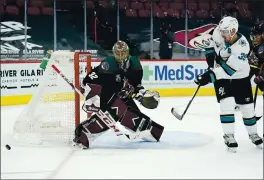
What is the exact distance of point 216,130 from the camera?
4.22 meters

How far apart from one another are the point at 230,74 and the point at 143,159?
820mm

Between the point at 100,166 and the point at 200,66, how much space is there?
494 centimetres

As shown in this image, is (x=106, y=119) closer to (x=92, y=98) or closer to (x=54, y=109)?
(x=92, y=98)

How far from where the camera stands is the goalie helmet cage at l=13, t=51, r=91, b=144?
3.62m

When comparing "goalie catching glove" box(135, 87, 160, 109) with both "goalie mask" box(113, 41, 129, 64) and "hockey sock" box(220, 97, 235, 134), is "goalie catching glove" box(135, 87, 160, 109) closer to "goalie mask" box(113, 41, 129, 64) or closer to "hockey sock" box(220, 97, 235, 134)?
"goalie mask" box(113, 41, 129, 64)

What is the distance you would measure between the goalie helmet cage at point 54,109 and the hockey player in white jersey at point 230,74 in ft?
3.64

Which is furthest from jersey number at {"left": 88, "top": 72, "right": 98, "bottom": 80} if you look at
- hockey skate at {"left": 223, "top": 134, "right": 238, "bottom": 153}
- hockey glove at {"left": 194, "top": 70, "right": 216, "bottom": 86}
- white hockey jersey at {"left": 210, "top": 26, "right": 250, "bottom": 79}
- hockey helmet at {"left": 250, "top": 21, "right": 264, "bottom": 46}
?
hockey helmet at {"left": 250, "top": 21, "right": 264, "bottom": 46}

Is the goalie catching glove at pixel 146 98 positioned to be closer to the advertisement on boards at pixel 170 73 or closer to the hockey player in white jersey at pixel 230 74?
the hockey player in white jersey at pixel 230 74

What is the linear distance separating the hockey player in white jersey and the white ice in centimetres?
26

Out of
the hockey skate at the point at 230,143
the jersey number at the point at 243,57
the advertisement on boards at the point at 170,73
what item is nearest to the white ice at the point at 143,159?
the hockey skate at the point at 230,143

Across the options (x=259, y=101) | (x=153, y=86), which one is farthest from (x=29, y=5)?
(x=259, y=101)

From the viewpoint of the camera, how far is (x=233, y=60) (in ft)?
10.2

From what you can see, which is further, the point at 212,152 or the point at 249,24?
the point at 249,24

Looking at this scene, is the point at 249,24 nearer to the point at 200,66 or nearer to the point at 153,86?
the point at 200,66
